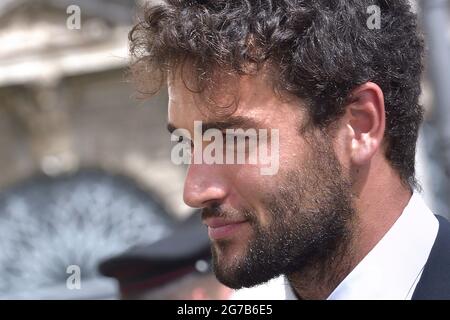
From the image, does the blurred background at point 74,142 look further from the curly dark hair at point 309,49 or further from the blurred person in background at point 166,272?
the curly dark hair at point 309,49

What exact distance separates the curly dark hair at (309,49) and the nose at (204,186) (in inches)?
6.2

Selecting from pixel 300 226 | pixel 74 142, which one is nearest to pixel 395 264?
pixel 300 226

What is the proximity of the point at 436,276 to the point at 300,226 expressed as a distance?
25cm

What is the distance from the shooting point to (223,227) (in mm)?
1561

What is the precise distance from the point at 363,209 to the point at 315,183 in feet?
0.37

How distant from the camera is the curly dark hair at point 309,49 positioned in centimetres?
159

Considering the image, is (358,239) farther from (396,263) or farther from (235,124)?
(235,124)

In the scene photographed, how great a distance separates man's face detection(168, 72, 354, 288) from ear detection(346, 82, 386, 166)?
0.15ft

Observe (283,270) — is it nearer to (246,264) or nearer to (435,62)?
(246,264)

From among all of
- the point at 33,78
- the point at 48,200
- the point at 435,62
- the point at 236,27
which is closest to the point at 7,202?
the point at 48,200

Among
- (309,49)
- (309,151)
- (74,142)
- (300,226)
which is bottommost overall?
(300,226)

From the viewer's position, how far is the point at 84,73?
866cm

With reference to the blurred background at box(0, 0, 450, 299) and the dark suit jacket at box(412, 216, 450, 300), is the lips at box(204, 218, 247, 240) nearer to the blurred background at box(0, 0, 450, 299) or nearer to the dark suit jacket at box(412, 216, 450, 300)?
the dark suit jacket at box(412, 216, 450, 300)

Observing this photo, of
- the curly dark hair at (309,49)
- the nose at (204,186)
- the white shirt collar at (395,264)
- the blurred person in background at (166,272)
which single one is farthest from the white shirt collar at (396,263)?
the blurred person in background at (166,272)
